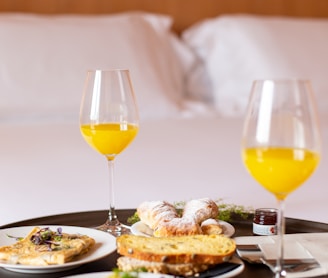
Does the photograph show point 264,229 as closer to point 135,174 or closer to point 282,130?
point 282,130

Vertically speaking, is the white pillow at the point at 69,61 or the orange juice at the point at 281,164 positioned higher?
the white pillow at the point at 69,61

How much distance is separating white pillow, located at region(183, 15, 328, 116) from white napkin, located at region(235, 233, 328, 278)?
1856 mm

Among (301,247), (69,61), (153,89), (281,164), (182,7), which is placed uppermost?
(182,7)

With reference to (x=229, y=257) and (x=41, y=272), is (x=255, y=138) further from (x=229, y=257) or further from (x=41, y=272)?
(x=41, y=272)

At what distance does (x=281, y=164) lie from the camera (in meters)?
0.91

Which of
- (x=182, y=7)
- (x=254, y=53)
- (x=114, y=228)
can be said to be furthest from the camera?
(x=182, y=7)

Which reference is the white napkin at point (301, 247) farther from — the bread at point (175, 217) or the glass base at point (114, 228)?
the glass base at point (114, 228)

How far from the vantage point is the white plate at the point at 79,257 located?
3.09 feet

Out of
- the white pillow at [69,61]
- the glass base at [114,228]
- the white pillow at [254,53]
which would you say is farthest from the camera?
the white pillow at [254,53]

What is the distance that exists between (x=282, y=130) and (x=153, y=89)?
6.39ft

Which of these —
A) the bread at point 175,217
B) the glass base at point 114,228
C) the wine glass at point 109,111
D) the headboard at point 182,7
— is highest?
the headboard at point 182,7

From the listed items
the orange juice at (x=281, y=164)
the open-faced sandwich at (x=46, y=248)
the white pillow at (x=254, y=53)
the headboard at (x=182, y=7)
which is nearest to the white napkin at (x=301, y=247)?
the orange juice at (x=281, y=164)

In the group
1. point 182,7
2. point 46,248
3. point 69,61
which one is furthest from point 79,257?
point 182,7

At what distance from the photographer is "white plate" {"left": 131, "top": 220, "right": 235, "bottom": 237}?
3.59ft
